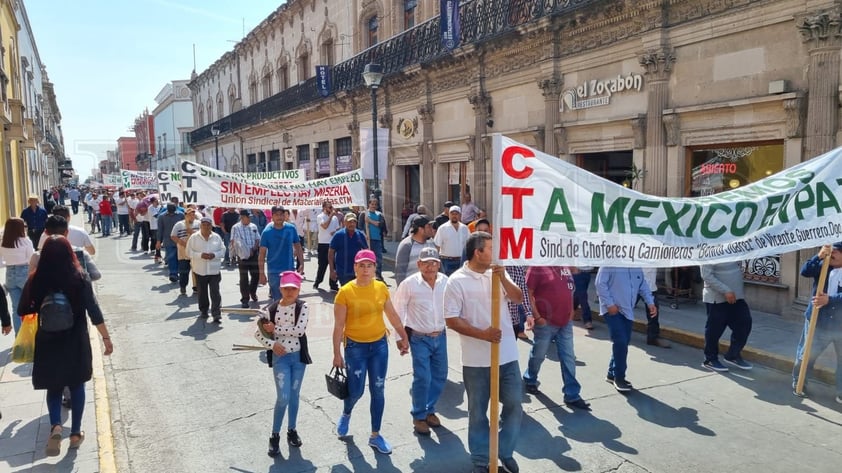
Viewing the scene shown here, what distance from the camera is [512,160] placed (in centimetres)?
429

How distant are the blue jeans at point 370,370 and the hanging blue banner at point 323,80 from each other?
70.5 ft

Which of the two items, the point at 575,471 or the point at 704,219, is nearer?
the point at 575,471

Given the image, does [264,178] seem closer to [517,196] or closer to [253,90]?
[517,196]

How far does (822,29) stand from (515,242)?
7.40 metres

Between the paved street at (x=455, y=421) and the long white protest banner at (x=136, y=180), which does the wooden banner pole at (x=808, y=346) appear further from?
the long white protest banner at (x=136, y=180)

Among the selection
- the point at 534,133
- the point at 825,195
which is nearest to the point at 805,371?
the point at 825,195

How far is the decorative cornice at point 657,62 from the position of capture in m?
11.0

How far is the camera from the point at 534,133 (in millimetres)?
14266

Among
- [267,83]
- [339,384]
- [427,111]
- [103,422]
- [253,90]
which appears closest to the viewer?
[339,384]

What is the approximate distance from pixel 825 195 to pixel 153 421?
668 cm

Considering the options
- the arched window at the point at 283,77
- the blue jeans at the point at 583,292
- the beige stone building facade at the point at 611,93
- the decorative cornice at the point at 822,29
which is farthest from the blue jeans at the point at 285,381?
the arched window at the point at 283,77

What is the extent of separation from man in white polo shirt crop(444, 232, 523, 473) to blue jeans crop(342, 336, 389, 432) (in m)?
0.89

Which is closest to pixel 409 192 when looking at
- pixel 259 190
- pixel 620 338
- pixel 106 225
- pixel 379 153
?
pixel 379 153

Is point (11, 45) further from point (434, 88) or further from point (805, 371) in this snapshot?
point (805, 371)
